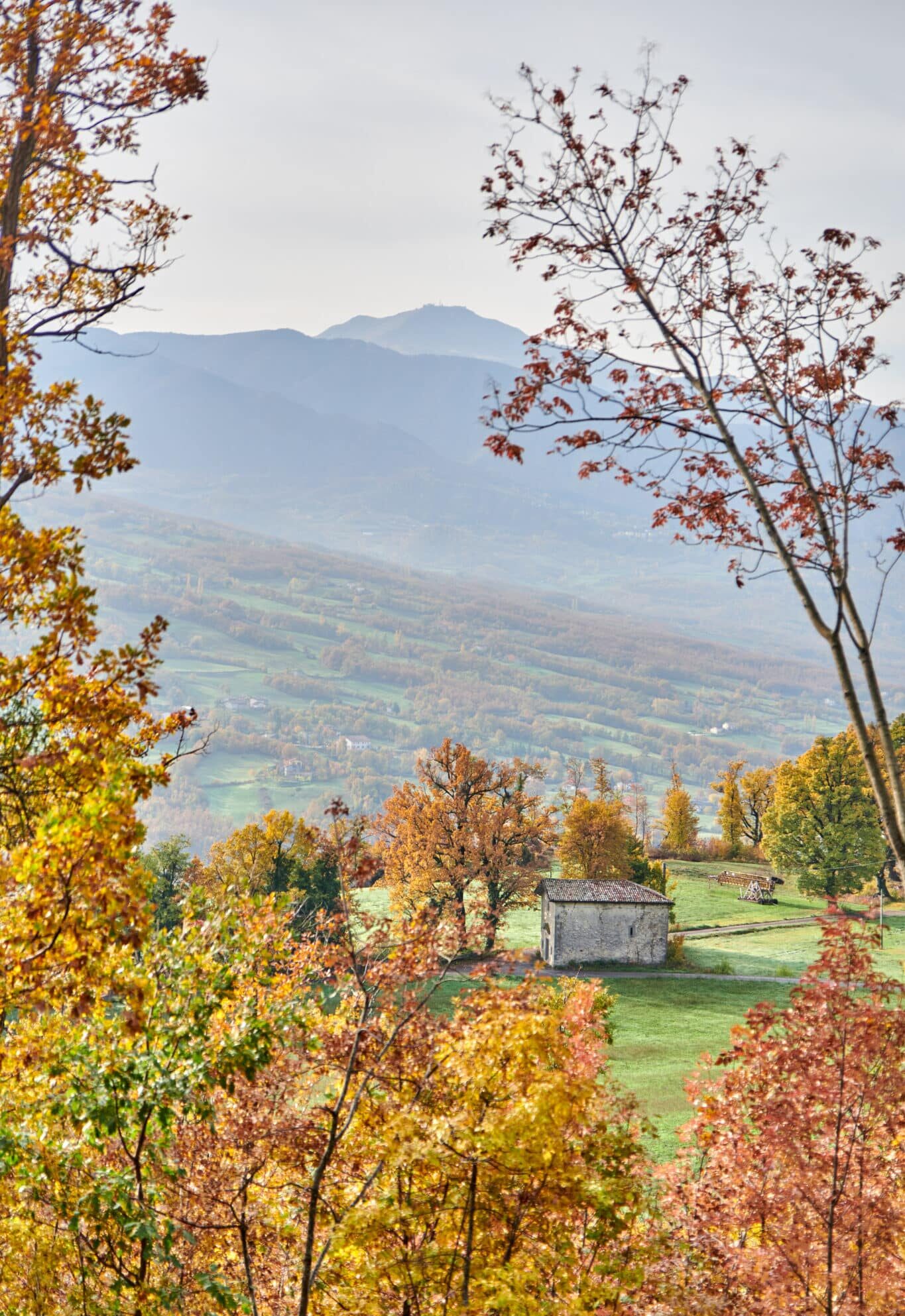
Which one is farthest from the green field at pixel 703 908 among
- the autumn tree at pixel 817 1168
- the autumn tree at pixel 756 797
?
the autumn tree at pixel 817 1168

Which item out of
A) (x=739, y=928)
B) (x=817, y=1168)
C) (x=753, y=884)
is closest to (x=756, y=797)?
(x=753, y=884)

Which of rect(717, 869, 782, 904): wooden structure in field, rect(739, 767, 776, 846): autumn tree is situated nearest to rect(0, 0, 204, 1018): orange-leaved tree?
rect(717, 869, 782, 904): wooden structure in field

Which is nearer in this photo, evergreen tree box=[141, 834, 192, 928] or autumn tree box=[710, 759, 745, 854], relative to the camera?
evergreen tree box=[141, 834, 192, 928]

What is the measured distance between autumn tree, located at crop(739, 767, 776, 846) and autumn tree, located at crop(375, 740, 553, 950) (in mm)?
36135

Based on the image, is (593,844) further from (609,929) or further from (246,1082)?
(246,1082)

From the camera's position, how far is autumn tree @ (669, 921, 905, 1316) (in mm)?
8727

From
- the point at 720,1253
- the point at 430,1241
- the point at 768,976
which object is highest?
the point at 430,1241

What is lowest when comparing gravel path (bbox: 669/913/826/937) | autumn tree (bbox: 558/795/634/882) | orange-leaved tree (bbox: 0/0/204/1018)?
gravel path (bbox: 669/913/826/937)

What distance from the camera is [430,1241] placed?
8070mm

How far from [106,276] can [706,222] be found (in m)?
5.18

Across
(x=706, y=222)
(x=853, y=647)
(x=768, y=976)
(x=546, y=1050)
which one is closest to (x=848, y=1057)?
(x=546, y=1050)

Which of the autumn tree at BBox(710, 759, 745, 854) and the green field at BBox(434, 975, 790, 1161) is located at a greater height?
the autumn tree at BBox(710, 759, 745, 854)

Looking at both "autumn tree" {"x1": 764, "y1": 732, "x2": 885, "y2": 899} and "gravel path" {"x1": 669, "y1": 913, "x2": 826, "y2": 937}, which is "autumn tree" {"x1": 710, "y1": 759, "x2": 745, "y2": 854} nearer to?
"autumn tree" {"x1": 764, "y1": 732, "x2": 885, "y2": 899}

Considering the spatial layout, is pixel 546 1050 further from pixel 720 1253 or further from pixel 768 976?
pixel 768 976
